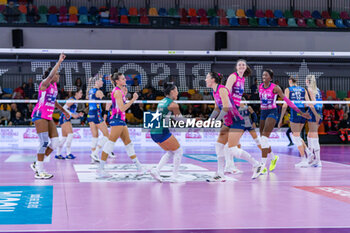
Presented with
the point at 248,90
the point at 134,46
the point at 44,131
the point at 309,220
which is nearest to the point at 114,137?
the point at 44,131

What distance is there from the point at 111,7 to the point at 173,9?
12.0 ft

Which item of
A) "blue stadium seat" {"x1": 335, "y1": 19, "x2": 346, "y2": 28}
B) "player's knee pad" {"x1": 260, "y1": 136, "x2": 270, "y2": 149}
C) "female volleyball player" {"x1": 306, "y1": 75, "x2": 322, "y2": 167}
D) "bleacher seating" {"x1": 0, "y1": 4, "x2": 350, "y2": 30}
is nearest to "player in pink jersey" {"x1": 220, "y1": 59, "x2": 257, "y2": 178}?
"player's knee pad" {"x1": 260, "y1": 136, "x2": 270, "y2": 149}

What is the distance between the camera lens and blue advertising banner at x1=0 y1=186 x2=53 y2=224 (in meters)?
5.35

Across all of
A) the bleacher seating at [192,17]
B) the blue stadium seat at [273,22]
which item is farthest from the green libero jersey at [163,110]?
the blue stadium seat at [273,22]

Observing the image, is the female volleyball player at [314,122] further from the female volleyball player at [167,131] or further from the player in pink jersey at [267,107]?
the female volleyball player at [167,131]

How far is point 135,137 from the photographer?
19.5 m

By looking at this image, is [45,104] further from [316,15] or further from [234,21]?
[316,15]

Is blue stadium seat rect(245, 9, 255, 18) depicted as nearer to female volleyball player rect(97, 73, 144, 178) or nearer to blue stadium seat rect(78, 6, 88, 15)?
blue stadium seat rect(78, 6, 88, 15)

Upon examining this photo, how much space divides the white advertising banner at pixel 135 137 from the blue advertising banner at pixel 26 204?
11334 millimetres

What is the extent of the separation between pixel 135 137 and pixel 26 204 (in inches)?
518

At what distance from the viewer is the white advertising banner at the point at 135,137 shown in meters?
18.8

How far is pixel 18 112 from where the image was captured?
1955 cm

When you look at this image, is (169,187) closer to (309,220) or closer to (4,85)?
(309,220)

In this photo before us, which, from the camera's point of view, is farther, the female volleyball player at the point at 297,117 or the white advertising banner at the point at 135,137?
the white advertising banner at the point at 135,137
